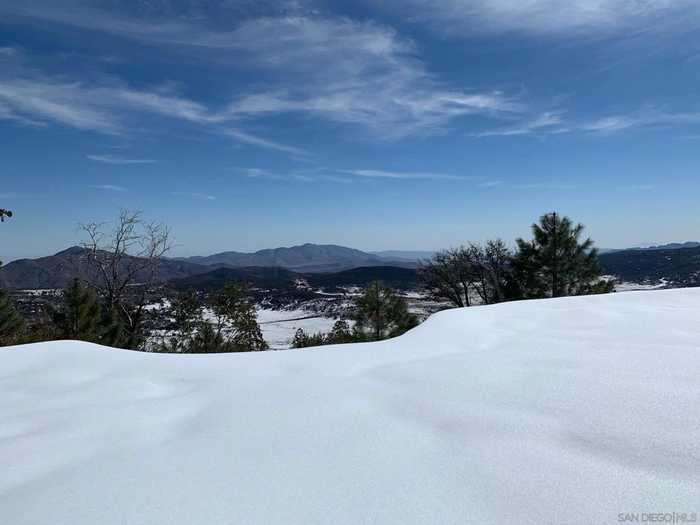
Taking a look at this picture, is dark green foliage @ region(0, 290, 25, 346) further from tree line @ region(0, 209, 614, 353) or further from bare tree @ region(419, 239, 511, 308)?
bare tree @ region(419, 239, 511, 308)

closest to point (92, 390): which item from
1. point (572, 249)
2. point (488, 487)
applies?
point (488, 487)

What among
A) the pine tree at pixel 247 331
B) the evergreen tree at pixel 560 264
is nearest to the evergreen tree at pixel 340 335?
the pine tree at pixel 247 331

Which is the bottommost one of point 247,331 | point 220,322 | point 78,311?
point 247,331

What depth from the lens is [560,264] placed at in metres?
13.9

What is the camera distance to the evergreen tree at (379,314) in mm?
15375

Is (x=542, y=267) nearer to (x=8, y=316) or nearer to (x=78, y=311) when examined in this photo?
(x=78, y=311)

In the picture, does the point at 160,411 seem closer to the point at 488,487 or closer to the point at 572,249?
the point at 488,487

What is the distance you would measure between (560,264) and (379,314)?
6.59 metres

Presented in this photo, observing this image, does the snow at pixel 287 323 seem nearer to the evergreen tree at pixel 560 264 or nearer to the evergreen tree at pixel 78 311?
the evergreen tree at pixel 78 311

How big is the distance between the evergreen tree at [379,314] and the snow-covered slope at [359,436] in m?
12.9

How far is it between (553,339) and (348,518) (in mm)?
2273

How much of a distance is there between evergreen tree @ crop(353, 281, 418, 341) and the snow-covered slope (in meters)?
12.9

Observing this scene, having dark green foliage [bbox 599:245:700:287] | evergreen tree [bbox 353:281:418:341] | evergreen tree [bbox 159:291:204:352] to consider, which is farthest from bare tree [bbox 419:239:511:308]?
dark green foliage [bbox 599:245:700:287]

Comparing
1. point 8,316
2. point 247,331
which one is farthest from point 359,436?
point 8,316
